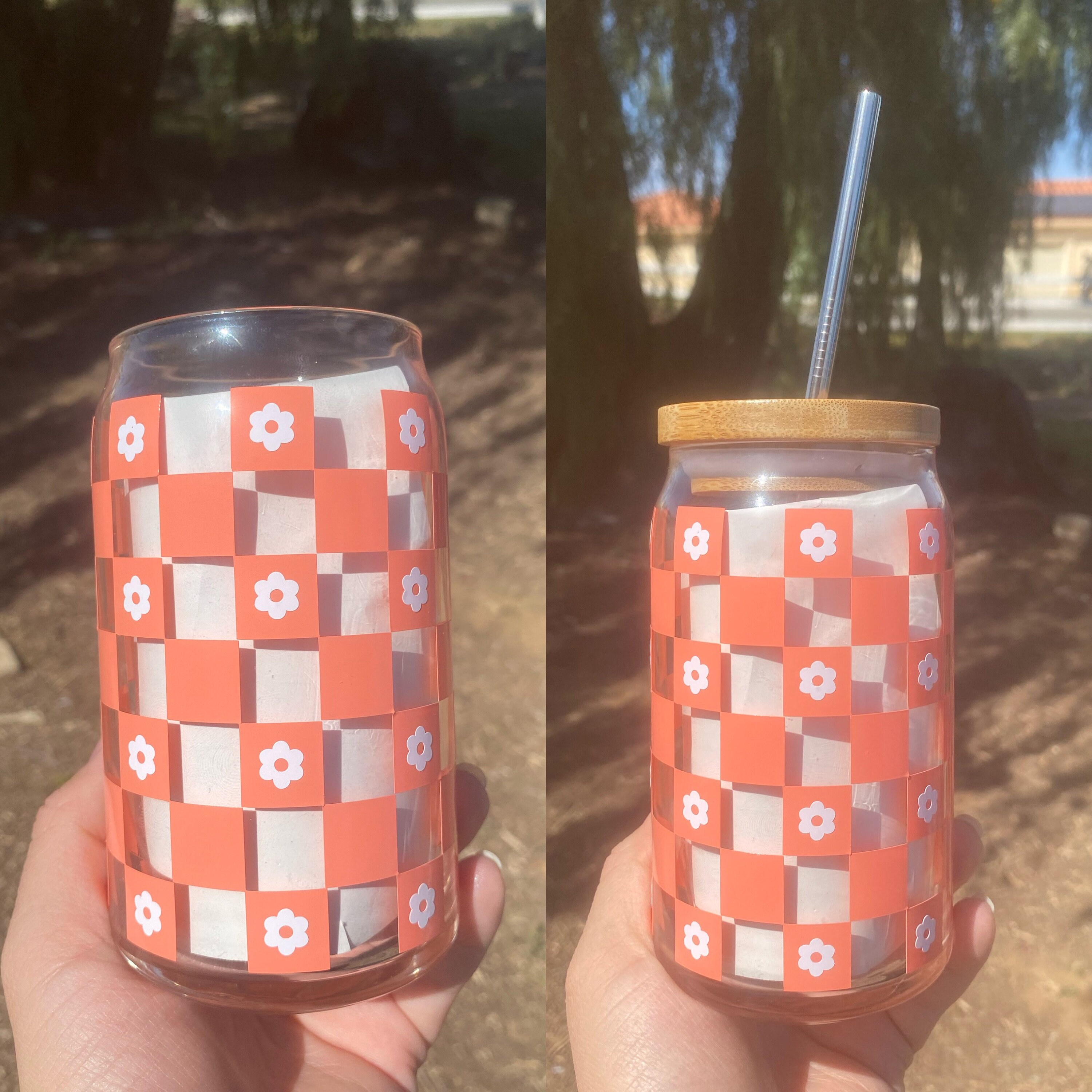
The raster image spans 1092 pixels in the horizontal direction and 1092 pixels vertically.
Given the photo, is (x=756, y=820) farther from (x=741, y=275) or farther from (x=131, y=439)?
(x=741, y=275)

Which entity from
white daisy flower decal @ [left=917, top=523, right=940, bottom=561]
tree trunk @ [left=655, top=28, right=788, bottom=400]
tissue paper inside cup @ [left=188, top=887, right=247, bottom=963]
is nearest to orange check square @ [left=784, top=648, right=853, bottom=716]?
white daisy flower decal @ [left=917, top=523, right=940, bottom=561]

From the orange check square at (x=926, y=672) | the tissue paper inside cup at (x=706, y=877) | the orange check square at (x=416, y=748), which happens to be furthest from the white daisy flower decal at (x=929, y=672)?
the orange check square at (x=416, y=748)

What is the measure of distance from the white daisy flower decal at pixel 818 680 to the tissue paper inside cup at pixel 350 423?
1.14 ft

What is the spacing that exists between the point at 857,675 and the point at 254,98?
2.57 metres

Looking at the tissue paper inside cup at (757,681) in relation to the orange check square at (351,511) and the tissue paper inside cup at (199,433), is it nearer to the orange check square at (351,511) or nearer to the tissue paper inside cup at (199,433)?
the orange check square at (351,511)

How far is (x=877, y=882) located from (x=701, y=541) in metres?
0.29

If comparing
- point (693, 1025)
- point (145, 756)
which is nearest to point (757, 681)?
point (693, 1025)

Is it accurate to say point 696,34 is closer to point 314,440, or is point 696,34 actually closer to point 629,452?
point 629,452

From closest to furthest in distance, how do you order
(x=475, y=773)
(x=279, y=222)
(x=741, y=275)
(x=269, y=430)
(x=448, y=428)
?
1. (x=269, y=430)
2. (x=475, y=773)
3. (x=741, y=275)
4. (x=448, y=428)
5. (x=279, y=222)

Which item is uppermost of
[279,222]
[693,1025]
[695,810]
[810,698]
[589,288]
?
[279,222]

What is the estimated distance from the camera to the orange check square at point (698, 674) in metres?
0.72

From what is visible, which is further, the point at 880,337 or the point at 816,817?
the point at 880,337

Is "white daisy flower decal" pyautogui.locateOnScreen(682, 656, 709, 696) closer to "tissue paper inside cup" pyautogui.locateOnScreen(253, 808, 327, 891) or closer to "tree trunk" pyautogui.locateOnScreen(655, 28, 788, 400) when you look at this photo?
"tissue paper inside cup" pyautogui.locateOnScreen(253, 808, 327, 891)

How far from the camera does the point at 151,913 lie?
0.70 m
